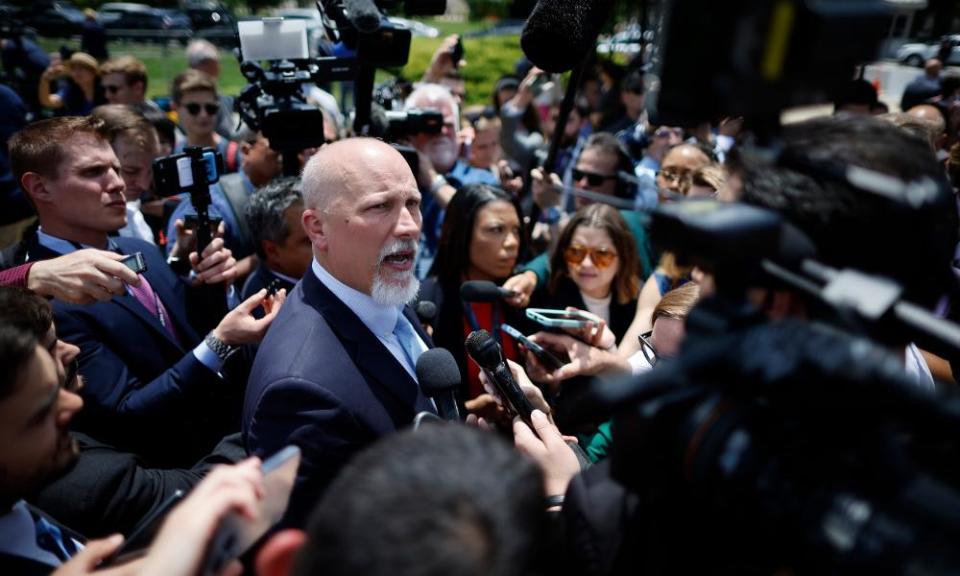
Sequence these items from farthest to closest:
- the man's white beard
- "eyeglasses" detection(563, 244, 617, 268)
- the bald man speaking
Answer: "eyeglasses" detection(563, 244, 617, 268)
the man's white beard
the bald man speaking

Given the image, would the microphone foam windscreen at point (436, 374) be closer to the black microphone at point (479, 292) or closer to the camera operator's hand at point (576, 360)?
the camera operator's hand at point (576, 360)

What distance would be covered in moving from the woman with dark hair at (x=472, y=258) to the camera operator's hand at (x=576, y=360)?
512 millimetres

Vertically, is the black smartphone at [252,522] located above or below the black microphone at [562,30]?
below

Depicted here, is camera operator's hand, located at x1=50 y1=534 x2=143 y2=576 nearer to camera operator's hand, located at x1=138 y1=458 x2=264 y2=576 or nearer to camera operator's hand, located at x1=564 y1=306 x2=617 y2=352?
camera operator's hand, located at x1=138 y1=458 x2=264 y2=576

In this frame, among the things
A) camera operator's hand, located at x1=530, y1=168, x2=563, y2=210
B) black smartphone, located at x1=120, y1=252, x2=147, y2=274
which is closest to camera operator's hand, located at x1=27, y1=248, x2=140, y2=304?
black smartphone, located at x1=120, y1=252, x2=147, y2=274

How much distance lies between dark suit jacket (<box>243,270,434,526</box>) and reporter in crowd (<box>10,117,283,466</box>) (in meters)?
0.57

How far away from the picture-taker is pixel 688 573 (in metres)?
1.02

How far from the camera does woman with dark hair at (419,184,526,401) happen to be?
3295mm

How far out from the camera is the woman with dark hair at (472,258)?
3.29 meters

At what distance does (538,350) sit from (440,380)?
62 centimetres

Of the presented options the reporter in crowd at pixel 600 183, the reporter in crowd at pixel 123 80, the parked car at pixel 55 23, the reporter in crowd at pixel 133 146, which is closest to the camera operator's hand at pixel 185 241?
the reporter in crowd at pixel 133 146

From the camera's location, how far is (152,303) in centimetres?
293

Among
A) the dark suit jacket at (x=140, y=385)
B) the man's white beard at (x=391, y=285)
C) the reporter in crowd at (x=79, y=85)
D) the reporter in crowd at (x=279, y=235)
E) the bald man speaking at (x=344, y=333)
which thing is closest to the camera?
the bald man speaking at (x=344, y=333)

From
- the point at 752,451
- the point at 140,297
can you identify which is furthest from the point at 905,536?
the point at 140,297
